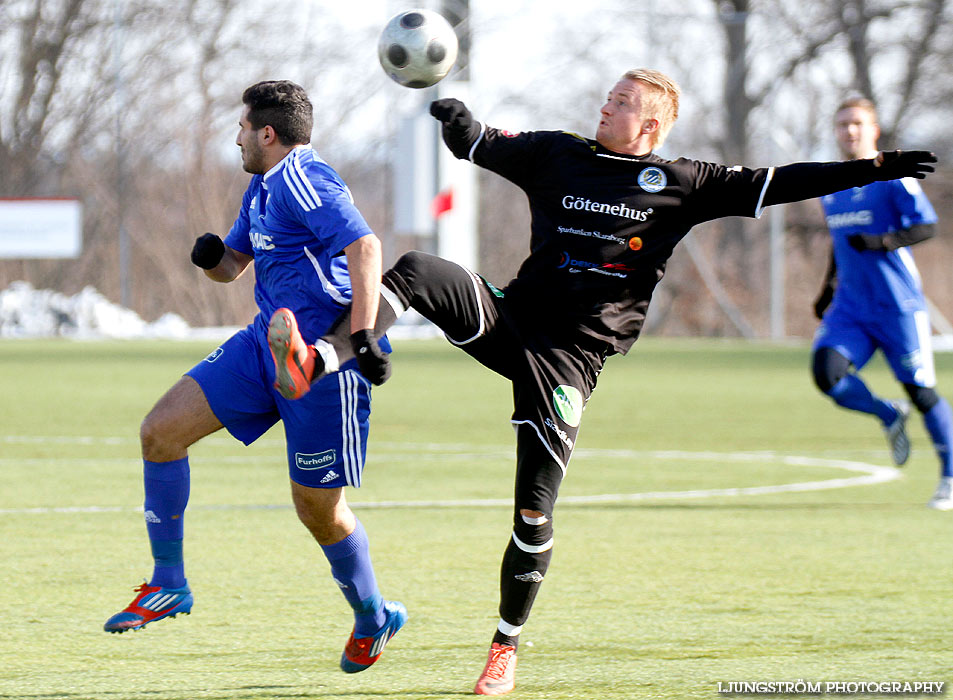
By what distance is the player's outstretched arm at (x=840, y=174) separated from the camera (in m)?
5.20

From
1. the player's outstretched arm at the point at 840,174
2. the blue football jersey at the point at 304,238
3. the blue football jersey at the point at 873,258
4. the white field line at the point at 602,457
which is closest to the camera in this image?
the blue football jersey at the point at 304,238

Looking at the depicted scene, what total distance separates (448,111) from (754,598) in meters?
2.46

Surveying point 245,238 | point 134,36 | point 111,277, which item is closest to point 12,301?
point 111,277

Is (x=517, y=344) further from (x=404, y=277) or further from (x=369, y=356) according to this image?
(x=369, y=356)

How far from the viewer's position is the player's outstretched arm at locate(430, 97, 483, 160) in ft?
17.3

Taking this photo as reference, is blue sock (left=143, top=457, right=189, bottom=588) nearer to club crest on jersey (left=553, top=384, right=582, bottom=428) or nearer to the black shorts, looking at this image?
the black shorts

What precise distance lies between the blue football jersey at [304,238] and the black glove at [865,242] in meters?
4.89

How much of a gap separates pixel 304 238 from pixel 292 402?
21.8 inches

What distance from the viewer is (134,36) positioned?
40.8 metres

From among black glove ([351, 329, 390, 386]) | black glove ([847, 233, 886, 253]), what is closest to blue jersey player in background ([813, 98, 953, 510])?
black glove ([847, 233, 886, 253])

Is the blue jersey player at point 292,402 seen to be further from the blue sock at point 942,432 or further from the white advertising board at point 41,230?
the white advertising board at point 41,230

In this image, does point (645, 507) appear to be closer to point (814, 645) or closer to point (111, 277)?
point (814, 645)

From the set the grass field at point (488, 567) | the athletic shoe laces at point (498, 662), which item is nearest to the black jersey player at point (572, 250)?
the athletic shoe laces at point (498, 662)

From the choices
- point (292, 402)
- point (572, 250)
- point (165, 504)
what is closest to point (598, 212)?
point (572, 250)
